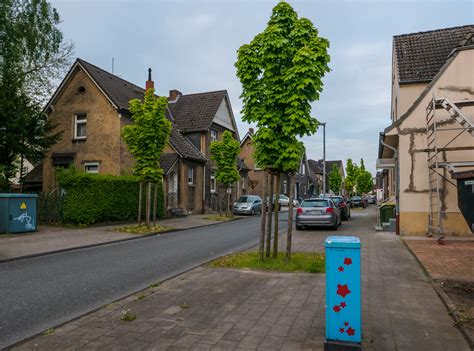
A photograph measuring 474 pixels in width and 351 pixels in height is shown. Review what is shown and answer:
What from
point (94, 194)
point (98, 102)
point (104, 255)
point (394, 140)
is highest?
point (98, 102)

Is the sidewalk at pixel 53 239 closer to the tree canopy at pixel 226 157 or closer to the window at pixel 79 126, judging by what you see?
the window at pixel 79 126

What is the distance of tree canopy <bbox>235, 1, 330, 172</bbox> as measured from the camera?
812 centimetres

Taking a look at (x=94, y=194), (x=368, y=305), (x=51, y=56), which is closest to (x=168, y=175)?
(x=94, y=194)

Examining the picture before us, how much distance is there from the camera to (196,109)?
33.3 meters

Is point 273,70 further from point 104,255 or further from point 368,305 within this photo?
point 104,255

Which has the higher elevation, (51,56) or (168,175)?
(51,56)

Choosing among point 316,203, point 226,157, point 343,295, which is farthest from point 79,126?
point 343,295

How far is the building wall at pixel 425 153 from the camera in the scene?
13.7m

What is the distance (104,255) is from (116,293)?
4.69 metres

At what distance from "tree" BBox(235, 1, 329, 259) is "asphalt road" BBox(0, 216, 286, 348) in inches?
136

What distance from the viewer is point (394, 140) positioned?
1578 centimetres

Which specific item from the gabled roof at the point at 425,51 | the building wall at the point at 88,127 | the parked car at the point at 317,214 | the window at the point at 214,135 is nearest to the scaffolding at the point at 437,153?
the gabled roof at the point at 425,51

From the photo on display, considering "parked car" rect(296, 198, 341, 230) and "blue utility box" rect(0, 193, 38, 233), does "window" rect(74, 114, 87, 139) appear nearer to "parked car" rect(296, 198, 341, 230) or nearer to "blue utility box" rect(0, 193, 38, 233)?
"blue utility box" rect(0, 193, 38, 233)

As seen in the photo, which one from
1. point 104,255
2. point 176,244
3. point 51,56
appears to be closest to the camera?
point 104,255
